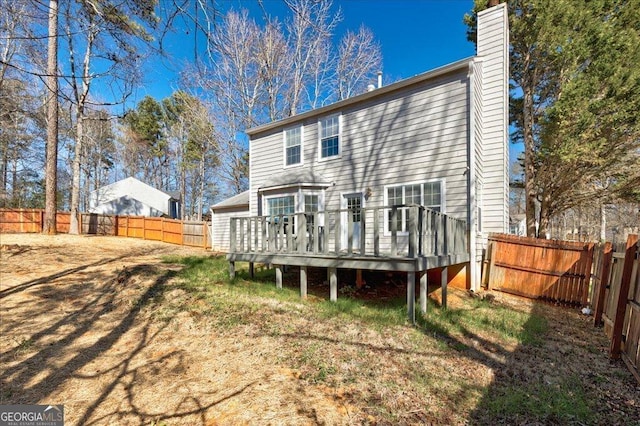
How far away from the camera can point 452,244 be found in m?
6.87

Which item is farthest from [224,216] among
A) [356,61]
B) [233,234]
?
[356,61]

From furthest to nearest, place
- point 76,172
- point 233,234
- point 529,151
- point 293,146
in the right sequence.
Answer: point 76,172 < point 529,151 < point 293,146 < point 233,234

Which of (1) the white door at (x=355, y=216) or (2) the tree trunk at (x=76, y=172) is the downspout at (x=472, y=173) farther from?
(2) the tree trunk at (x=76, y=172)

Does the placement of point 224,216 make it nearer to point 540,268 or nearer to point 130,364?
point 130,364

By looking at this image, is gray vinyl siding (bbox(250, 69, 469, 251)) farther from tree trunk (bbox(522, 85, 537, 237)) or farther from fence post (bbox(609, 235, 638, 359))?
tree trunk (bbox(522, 85, 537, 237))

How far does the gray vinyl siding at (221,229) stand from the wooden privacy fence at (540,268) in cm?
1120

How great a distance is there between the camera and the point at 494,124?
877cm

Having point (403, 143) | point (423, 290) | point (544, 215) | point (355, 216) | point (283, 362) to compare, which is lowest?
point (283, 362)

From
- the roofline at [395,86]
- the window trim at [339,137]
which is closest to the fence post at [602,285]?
the roofline at [395,86]

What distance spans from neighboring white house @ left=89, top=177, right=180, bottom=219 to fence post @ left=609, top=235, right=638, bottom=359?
28.1 m

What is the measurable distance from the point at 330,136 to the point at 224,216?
7.93 metres

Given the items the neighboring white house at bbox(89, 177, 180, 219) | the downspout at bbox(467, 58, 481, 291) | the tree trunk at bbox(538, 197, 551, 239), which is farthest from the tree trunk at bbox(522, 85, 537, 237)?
the neighboring white house at bbox(89, 177, 180, 219)

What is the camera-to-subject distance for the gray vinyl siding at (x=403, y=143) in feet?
25.7

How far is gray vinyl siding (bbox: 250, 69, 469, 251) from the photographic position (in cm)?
783
